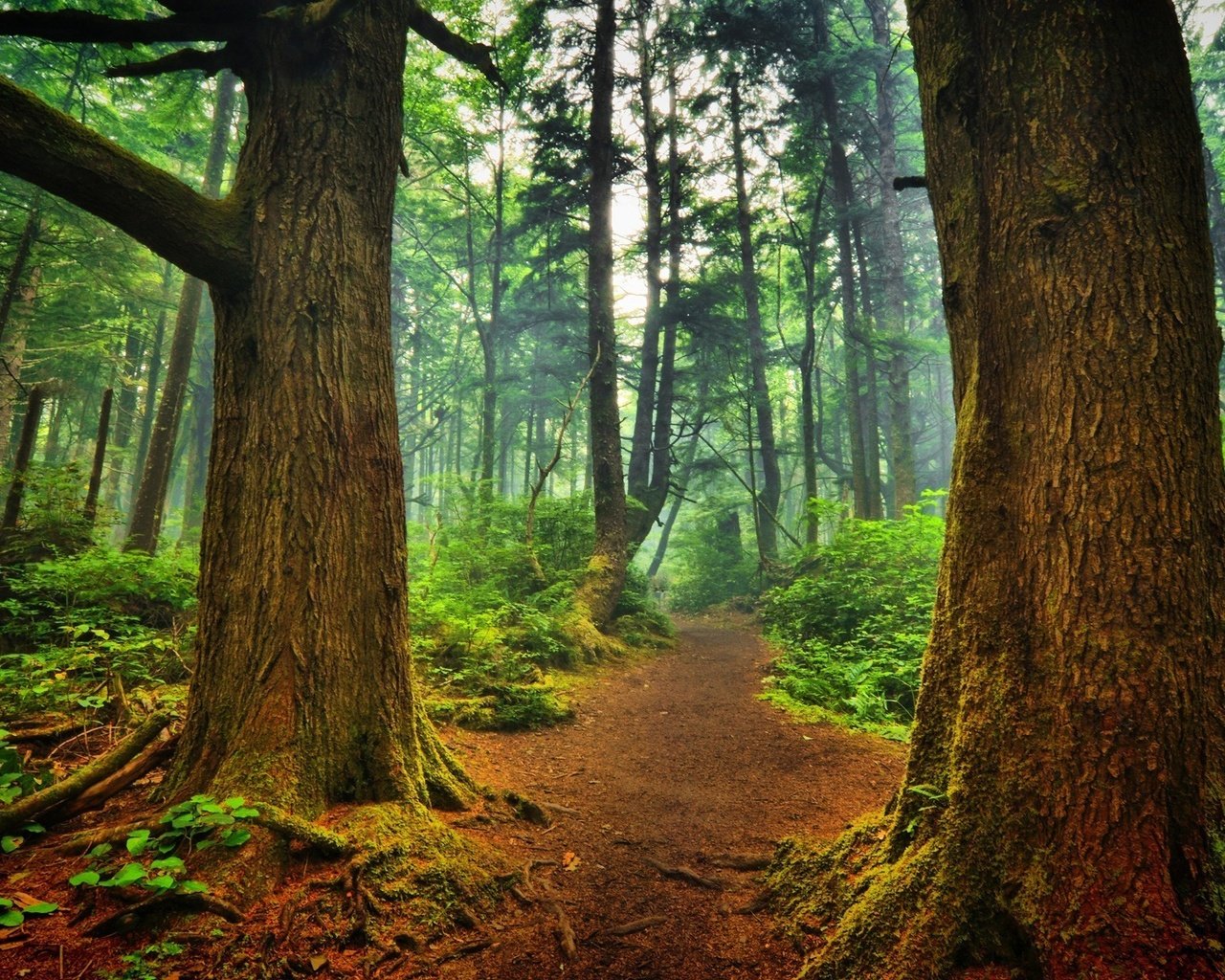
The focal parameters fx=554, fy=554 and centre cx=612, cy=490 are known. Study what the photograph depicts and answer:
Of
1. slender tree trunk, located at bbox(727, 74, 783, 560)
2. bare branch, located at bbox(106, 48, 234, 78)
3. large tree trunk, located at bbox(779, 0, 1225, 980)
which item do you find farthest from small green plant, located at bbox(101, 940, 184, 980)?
slender tree trunk, located at bbox(727, 74, 783, 560)

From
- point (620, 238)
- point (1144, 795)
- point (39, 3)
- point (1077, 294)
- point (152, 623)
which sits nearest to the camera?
point (1144, 795)

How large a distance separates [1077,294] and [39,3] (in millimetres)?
13549

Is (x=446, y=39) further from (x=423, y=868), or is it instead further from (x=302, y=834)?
(x=423, y=868)

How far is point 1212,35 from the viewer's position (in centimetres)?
1762

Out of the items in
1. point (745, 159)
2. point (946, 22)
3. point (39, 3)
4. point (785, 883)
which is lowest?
point (785, 883)

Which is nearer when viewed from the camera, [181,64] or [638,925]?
[638,925]

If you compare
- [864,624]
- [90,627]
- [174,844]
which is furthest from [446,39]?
[864,624]

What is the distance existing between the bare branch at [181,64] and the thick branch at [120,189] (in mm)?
1131

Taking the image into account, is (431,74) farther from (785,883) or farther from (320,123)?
(785,883)

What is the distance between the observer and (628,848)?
3.52m

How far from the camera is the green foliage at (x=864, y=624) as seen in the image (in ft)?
20.8

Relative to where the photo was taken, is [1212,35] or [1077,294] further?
[1212,35]

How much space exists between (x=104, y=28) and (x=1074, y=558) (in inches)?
230

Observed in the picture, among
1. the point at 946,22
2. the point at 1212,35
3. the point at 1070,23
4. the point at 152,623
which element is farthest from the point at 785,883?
the point at 1212,35
